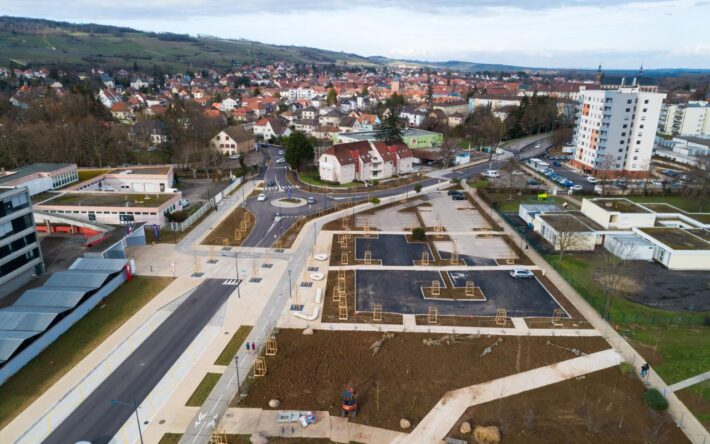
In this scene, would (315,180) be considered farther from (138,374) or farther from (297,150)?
(138,374)

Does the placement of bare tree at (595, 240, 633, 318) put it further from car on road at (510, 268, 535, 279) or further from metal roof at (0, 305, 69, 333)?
metal roof at (0, 305, 69, 333)

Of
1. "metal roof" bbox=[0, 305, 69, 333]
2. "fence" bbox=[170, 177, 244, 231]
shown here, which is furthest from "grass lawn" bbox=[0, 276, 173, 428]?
"fence" bbox=[170, 177, 244, 231]

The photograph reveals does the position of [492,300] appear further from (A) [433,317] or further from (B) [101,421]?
(B) [101,421]

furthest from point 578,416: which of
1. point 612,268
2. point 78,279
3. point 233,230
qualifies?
point 233,230

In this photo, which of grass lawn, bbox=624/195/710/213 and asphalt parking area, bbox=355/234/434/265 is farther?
grass lawn, bbox=624/195/710/213

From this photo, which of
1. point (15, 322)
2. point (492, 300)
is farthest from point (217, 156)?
point (492, 300)

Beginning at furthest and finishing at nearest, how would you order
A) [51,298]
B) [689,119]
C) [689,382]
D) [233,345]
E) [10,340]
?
1. [689,119]
2. [51,298]
3. [233,345]
4. [10,340]
5. [689,382]

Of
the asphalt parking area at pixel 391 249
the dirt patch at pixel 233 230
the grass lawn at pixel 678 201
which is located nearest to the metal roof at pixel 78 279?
the dirt patch at pixel 233 230
